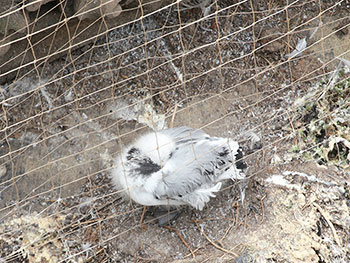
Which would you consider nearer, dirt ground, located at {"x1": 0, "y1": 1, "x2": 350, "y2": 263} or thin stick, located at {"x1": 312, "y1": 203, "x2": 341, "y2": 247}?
thin stick, located at {"x1": 312, "y1": 203, "x2": 341, "y2": 247}

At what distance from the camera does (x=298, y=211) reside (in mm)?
3324

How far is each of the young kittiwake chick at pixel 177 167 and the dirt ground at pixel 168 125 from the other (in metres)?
0.24

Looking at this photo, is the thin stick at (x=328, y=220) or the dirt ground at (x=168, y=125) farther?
the dirt ground at (x=168, y=125)

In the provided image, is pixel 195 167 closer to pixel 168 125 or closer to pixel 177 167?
pixel 177 167

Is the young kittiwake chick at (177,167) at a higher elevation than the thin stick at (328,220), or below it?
higher

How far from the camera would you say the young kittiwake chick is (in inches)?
129

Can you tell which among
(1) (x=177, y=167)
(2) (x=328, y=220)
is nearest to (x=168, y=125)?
(1) (x=177, y=167)

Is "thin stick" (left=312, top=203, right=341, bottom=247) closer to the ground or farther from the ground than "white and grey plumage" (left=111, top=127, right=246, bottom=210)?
closer to the ground

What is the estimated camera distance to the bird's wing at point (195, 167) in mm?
3260

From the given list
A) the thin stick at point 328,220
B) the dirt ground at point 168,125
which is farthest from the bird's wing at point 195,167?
the thin stick at point 328,220

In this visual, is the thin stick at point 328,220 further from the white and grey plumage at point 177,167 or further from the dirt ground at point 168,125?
the white and grey plumage at point 177,167

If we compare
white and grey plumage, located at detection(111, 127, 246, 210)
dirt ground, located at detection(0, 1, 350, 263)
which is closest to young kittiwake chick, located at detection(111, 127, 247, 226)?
white and grey plumage, located at detection(111, 127, 246, 210)

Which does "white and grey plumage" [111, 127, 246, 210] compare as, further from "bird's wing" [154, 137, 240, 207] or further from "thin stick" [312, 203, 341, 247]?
"thin stick" [312, 203, 341, 247]

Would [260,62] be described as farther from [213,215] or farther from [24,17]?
[24,17]
